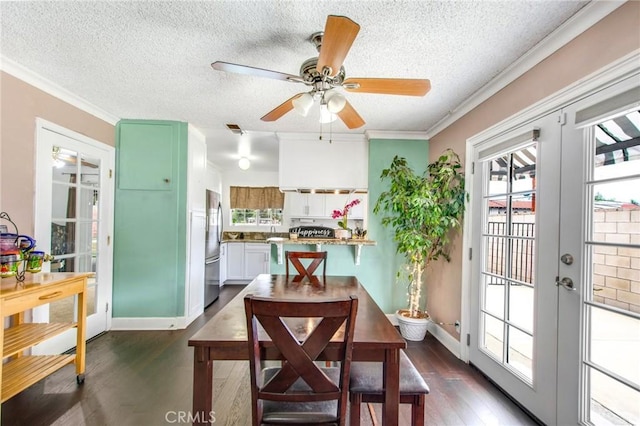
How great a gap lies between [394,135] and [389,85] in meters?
2.01

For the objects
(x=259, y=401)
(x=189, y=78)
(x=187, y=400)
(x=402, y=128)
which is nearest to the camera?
(x=259, y=401)

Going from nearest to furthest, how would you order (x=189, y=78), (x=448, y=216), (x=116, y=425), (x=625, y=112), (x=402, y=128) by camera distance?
(x=625, y=112)
(x=116, y=425)
(x=189, y=78)
(x=448, y=216)
(x=402, y=128)

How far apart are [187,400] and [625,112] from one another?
3075 mm

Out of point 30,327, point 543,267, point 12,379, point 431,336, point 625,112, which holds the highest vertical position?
point 625,112

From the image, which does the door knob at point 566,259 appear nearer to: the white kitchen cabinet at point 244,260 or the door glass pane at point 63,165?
the door glass pane at point 63,165

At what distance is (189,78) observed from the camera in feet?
7.51

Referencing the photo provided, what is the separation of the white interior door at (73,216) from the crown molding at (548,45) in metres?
3.71

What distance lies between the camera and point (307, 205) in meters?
5.59

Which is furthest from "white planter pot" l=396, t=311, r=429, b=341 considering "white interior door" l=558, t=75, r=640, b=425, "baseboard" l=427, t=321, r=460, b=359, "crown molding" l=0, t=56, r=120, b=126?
"crown molding" l=0, t=56, r=120, b=126

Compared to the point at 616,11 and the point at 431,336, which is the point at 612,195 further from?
the point at 431,336

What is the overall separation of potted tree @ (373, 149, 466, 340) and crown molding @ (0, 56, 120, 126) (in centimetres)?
314

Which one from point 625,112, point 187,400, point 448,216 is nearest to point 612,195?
point 625,112

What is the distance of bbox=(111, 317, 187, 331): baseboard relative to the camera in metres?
3.25

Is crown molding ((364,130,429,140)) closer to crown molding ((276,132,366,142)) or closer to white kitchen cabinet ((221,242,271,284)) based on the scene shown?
crown molding ((276,132,366,142))
